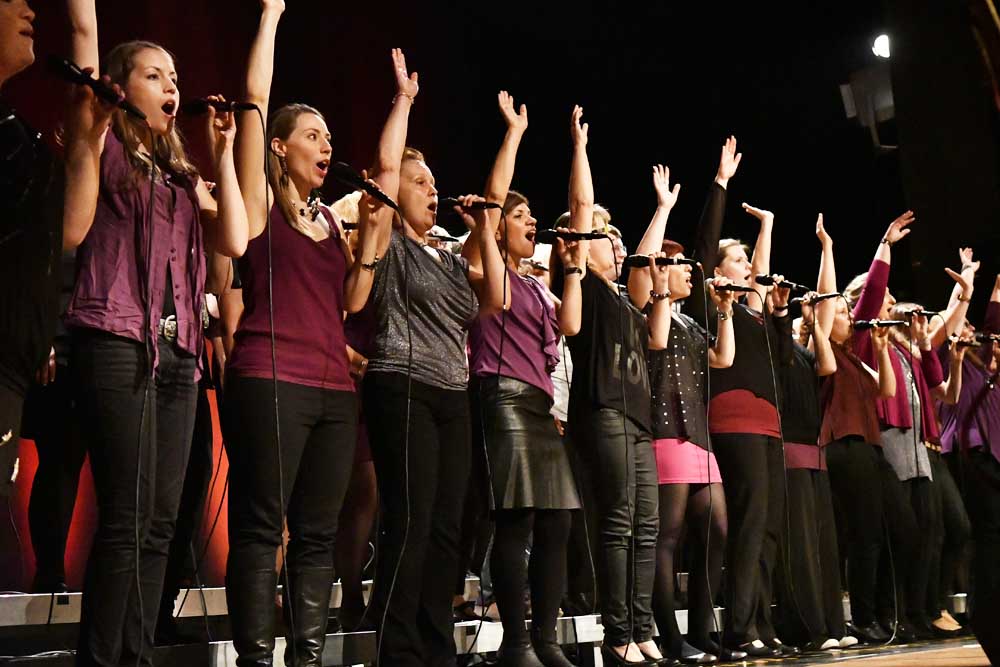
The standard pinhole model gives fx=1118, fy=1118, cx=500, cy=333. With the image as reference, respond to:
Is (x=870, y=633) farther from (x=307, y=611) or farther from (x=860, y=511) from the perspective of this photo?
(x=307, y=611)

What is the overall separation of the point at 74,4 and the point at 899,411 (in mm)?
3697

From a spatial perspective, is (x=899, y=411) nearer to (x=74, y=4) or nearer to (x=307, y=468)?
(x=307, y=468)

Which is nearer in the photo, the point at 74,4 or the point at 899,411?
the point at 74,4

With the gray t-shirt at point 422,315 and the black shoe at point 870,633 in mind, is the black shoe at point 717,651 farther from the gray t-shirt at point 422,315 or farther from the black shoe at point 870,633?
the gray t-shirt at point 422,315

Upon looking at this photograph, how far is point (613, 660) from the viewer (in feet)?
10.6

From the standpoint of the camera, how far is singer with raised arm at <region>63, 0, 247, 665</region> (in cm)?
199

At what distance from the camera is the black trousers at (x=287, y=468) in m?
2.27

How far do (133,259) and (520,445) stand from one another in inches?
46.7

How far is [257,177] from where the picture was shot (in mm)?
2404

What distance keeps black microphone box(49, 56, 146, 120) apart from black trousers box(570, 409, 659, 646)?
5.92ft

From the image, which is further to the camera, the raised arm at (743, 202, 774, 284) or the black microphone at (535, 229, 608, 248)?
the raised arm at (743, 202, 774, 284)

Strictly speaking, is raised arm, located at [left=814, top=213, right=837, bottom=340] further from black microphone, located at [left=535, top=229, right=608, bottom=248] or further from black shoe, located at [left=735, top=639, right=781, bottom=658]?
black microphone, located at [left=535, top=229, right=608, bottom=248]

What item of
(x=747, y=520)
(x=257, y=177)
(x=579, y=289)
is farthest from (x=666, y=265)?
(x=257, y=177)

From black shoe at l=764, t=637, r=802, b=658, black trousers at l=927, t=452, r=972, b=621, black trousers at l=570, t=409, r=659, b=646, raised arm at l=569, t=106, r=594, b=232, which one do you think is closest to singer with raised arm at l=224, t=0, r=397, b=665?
raised arm at l=569, t=106, r=594, b=232
